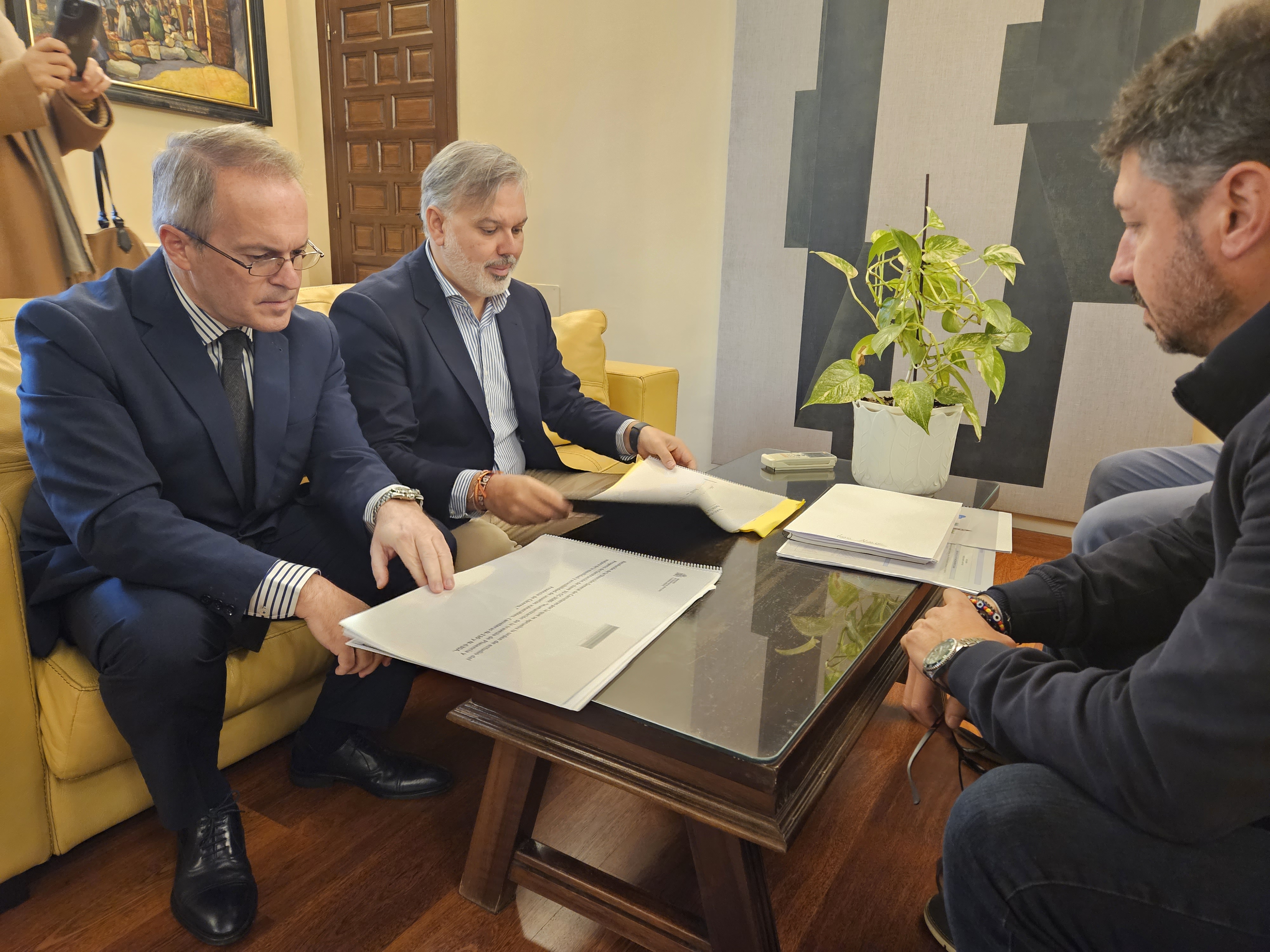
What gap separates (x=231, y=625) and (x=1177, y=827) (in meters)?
1.22

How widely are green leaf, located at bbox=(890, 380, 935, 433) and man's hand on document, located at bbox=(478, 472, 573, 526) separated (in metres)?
0.72

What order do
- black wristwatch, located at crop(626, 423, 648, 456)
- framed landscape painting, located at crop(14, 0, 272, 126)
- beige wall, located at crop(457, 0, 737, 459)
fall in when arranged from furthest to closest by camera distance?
beige wall, located at crop(457, 0, 737, 459) → framed landscape painting, located at crop(14, 0, 272, 126) → black wristwatch, located at crop(626, 423, 648, 456)

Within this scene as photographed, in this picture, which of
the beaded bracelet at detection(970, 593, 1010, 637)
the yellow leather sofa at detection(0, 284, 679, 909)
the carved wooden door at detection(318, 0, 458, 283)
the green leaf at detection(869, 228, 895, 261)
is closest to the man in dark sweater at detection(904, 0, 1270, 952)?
the beaded bracelet at detection(970, 593, 1010, 637)

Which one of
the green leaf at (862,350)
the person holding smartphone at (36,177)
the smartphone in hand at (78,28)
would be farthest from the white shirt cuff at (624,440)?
the smartphone in hand at (78,28)

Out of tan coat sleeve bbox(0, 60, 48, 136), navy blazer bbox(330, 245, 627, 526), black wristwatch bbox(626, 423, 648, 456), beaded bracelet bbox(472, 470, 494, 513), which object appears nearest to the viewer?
beaded bracelet bbox(472, 470, 494, 513)

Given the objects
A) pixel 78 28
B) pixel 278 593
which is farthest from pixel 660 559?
pixel 78 28

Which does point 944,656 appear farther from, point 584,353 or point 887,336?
point 584,353

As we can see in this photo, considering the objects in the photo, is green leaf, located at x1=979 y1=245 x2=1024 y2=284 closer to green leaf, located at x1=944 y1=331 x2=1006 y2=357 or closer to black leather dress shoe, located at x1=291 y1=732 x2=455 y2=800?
green leaf, located at x1=944 y1=331 x2=1006 y2=357

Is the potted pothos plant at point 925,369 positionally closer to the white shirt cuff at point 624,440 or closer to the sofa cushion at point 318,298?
the white shirt cuff at point 624,440

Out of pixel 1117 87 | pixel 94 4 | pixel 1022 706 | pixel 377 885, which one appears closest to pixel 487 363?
pixel 377 885

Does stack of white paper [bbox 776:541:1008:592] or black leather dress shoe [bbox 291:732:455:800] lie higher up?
stack of white paper [bbox 776:541:1008:592]

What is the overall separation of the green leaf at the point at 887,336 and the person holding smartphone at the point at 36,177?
2.31m

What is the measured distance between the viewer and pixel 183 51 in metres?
3.46

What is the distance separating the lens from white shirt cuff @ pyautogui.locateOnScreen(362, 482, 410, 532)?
1.35m
